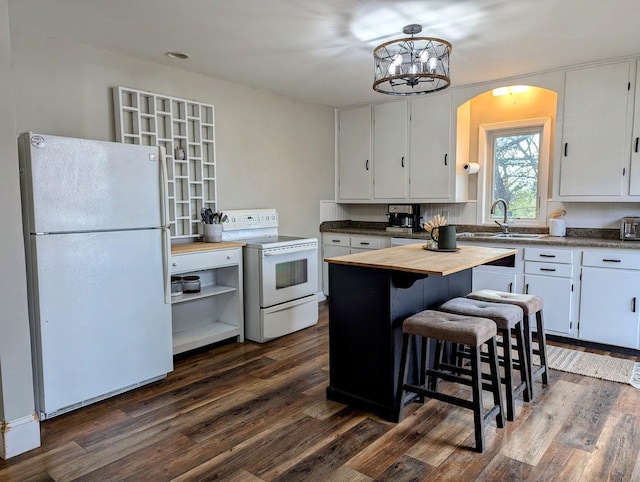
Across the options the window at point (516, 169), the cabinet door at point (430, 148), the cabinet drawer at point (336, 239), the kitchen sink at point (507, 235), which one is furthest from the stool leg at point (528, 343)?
the cabinet drawer at point (336, 239)

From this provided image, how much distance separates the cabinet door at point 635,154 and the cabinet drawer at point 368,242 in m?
2.23

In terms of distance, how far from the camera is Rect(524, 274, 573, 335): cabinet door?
363 centimetres

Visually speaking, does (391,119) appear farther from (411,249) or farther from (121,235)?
(121,235)

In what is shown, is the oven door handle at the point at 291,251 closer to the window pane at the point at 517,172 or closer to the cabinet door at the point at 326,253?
the cabinet door at the point at 326,253

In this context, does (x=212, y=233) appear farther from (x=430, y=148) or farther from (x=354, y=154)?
(x=430, y=148)

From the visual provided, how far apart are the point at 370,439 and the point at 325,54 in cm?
269

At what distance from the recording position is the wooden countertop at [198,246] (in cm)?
330

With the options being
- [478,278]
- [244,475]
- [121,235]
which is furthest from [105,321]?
[478,278]

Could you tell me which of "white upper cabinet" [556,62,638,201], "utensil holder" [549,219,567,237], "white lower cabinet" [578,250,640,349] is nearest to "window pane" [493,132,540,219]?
"utensil holder" [549,219,567,237]

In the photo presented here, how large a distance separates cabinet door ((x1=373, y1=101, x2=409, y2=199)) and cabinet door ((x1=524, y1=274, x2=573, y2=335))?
5.49 feet

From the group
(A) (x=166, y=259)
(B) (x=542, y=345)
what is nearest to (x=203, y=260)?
(A) (x=166, y=259)

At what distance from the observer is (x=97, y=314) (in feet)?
8.39

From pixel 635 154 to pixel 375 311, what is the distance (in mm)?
2667

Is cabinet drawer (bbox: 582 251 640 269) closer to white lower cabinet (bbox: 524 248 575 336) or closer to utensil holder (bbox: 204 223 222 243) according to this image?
white lower cabinet (bbox: 524 248 575 336)
